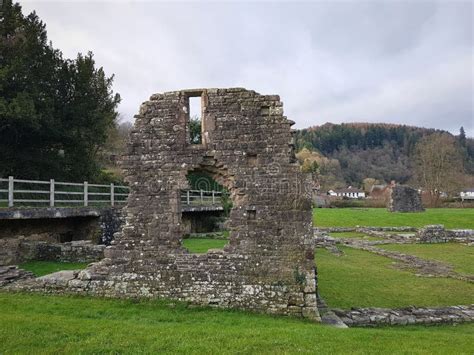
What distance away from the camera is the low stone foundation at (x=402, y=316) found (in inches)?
391

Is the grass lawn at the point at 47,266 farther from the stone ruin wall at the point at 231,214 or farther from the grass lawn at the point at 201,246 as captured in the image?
the grass lawn at the point at 201,246

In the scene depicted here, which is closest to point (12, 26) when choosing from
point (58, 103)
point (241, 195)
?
point (58, 103)

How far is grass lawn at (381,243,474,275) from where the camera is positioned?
17.9 metres

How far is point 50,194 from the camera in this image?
17531mm

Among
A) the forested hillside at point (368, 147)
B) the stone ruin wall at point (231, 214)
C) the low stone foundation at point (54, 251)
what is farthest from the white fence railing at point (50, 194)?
the forested hillside at point (368, 147)

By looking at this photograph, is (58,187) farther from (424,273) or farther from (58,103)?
(424,273)

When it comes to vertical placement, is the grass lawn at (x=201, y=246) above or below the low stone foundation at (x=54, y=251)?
below

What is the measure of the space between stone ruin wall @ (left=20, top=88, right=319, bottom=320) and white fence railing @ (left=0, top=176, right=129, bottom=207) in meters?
7.35

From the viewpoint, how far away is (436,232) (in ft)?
87.7

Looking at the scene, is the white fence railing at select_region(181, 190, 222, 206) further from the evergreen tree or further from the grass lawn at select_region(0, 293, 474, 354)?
the evergreen tree

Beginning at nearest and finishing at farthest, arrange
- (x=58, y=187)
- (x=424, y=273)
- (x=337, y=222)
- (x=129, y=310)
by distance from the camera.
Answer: (x=129, y=310) < (x=424, y=273) < (x=58, y=187) < (x=337, y=222)

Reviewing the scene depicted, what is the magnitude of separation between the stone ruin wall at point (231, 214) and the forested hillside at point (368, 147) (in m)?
92.6

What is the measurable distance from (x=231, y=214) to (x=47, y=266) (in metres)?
8.02

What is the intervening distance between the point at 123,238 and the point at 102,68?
24.6 metres
